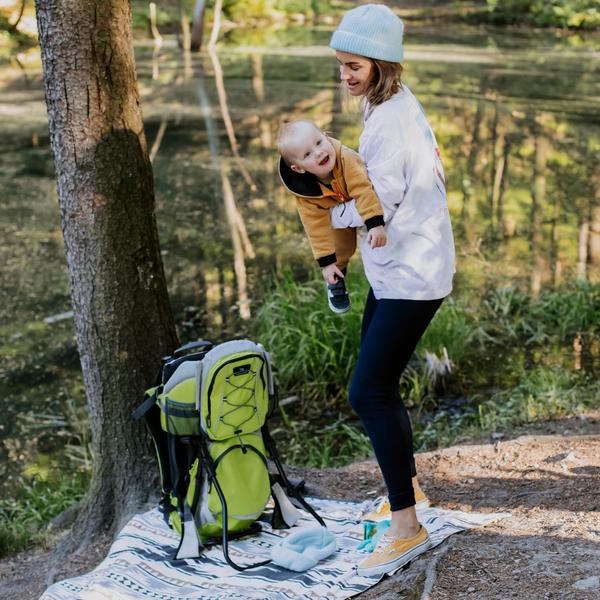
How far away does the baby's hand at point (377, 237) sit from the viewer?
2.59 meters

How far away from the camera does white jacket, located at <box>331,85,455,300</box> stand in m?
2.58

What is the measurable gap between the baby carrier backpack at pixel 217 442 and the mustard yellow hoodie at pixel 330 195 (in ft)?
2.00

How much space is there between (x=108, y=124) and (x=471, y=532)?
1.99 metres

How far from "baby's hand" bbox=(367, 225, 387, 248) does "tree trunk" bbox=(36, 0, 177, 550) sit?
126 cm

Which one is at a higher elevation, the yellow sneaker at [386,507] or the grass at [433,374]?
the yellow sneaker at [386,507]

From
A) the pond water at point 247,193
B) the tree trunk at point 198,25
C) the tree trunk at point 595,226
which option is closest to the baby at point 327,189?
the pond water at point 247,193

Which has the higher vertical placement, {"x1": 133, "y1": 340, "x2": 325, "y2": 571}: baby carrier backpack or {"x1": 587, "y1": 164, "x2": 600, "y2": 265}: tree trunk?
{"x1": 133, "y1": 340, "x2": 325, "y2": 571}: baby carrier backpack

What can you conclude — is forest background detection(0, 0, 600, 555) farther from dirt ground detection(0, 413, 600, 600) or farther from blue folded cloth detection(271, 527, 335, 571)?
blue folded cloth detection(271, 527, 335, 571)

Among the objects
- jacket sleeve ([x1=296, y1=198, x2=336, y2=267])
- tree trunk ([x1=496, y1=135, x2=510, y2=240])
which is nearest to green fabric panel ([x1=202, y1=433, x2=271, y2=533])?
jacket sleeve ([x1=296, y1=198, x2=336, y2=267])

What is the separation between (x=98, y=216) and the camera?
342cm

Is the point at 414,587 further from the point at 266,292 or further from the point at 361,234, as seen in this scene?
the point at 266,292

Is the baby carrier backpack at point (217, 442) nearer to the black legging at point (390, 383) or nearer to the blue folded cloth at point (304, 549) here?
the blue folded cloth at point (304, 549)

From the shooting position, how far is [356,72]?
2635mm

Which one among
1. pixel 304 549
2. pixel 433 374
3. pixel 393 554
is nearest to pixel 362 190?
pixel 393 554
